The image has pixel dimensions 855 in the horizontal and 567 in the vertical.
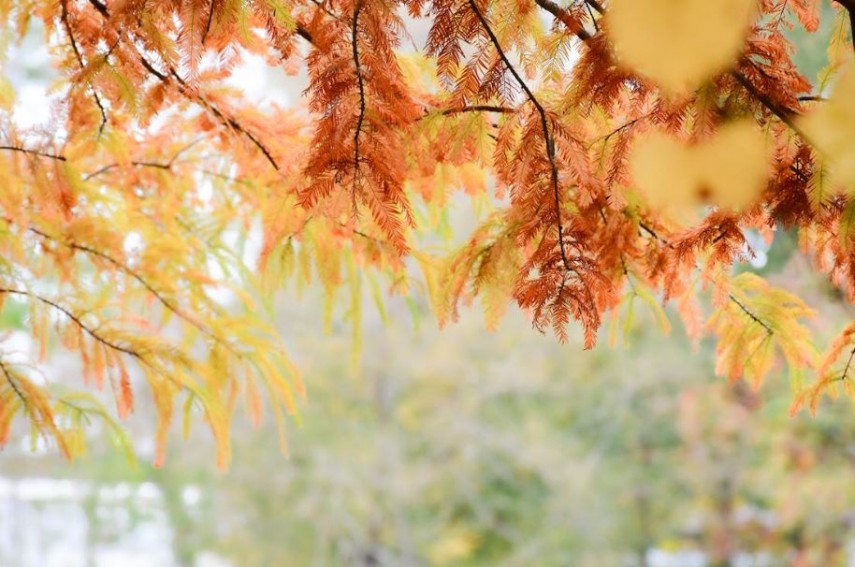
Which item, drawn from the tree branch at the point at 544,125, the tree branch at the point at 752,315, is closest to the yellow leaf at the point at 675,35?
the tree branch at the point at 544,125

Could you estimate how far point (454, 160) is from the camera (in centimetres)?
101

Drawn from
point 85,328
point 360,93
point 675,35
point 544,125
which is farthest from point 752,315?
point 85,328

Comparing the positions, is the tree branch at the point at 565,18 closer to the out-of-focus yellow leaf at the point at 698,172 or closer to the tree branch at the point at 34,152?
the out-of-focus yellow leaf at the point at 698,172

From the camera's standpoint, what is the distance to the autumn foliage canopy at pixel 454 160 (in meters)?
0.84

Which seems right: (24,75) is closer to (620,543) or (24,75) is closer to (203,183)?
(203,183)

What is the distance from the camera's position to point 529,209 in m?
0.98

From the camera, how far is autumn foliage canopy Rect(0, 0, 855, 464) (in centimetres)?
84

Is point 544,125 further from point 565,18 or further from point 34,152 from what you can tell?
point 34,152

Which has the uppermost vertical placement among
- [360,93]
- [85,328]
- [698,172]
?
[360,93]

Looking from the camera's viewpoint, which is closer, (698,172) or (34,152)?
(698,172)

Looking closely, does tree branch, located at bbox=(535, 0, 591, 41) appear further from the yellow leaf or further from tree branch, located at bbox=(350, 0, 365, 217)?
the yellow leaf

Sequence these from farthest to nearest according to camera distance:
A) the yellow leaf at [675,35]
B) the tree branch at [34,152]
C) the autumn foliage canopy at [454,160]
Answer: the tree branch at [34,152]
the autumn foliage canopy at [454,160]
the yellow leaf at [675,35]

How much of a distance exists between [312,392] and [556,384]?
1.64 meters

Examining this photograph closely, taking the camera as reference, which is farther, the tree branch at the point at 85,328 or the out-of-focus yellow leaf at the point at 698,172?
the tree branch at the point at 85,328
